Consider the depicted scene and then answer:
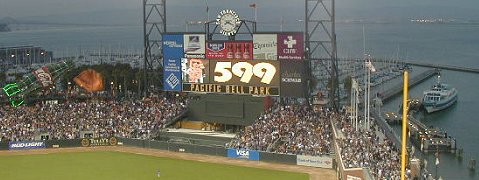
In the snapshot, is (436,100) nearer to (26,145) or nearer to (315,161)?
(315,161)

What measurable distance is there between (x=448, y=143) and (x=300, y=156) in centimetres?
1896

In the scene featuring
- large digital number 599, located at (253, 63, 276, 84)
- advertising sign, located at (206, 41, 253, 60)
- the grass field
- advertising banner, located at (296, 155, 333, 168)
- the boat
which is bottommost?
the grass field

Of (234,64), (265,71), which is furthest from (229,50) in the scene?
(265,71)

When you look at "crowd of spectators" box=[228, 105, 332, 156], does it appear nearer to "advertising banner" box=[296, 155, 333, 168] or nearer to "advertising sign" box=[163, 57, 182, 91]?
"advertising banner" box=[296, 155, 333, 168]

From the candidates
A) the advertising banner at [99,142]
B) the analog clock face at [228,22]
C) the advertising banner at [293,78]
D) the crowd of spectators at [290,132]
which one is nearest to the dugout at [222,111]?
the crowd of spectators at [290,132]

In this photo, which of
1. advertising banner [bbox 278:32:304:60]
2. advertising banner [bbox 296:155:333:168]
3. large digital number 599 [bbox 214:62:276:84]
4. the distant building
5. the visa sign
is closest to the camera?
advertising banner [bbox 296:155:333:168]

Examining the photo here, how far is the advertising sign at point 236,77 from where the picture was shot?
41981mm

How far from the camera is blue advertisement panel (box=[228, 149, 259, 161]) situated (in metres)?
39.8

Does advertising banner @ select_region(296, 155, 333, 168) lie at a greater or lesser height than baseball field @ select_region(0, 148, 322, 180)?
greater

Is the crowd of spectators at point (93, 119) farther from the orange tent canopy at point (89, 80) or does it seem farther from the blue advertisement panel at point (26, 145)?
the orange tent canopy at point (89, 80)

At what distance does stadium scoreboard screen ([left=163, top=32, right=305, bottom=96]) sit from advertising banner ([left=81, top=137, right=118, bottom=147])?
6119mm

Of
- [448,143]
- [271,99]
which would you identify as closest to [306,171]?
[271,99]

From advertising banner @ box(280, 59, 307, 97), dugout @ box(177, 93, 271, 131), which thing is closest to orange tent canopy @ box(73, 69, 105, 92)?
dugout @ box(177, 93, 271, 131)

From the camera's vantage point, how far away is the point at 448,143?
50.1m
